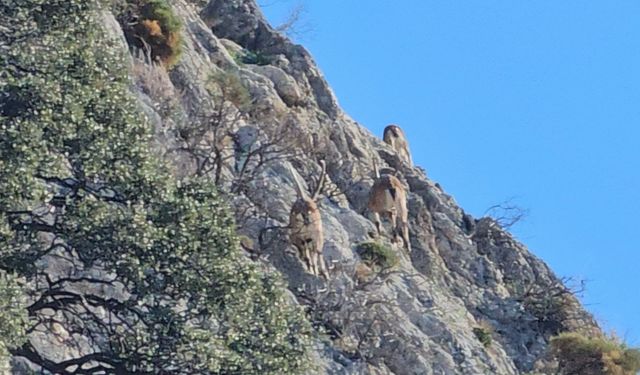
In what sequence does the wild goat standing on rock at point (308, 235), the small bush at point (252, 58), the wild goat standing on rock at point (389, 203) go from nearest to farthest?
the wild goat standing on rock at point (308, 235) → the wild goat standing on rock at point (389, 203) → the small bush at point (252, 58)

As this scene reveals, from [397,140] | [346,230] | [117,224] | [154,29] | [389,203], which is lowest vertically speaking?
[117,224]

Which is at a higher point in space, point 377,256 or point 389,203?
point 389,203

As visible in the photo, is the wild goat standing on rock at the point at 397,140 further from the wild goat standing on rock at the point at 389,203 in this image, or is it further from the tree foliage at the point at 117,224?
the tree foliage at the point at 117,224

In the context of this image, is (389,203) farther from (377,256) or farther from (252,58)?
(252,58)

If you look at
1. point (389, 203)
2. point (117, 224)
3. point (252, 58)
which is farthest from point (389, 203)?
point (117, 224)

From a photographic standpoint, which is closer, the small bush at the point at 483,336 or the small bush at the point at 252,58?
the small bush at the point at 483,336

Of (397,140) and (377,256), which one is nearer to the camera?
(377,256)

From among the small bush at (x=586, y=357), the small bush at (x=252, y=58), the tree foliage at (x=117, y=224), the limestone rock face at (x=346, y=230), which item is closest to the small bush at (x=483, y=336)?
the limestone rock face at (x=346, y=230)

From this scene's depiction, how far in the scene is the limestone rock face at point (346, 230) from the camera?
28516 mm

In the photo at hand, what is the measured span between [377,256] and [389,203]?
9.12 ft

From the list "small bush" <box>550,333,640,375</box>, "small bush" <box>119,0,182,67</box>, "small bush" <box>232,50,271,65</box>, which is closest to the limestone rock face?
"small bush" <box>232,50,271,65</box>

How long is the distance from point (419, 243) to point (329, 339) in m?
8.12

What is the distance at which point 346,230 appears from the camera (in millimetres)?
31859

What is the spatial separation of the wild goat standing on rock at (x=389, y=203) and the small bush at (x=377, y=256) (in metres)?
2.02
